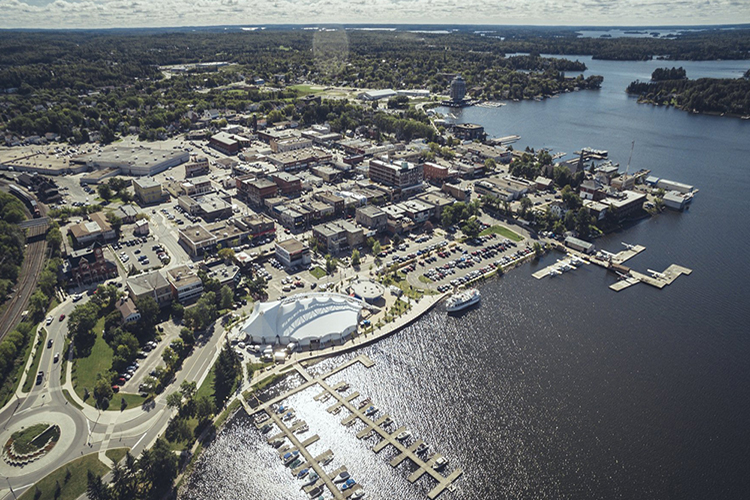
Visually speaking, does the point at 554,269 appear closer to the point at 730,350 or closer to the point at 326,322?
the point at 730,350

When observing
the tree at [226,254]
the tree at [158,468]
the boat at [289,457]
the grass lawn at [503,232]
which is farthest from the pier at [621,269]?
the tree at [158,468]

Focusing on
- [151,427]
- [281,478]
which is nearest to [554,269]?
[281,478]

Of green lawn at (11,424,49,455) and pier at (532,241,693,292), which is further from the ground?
pier at (532,241,693,292)

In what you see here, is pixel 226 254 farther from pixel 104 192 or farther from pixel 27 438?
pixel 104 192

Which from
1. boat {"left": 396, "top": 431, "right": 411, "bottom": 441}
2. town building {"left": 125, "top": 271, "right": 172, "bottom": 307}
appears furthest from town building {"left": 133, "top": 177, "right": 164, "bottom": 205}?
boat {"left": 396, "top": 431, "right": 411, "bottom": 441}

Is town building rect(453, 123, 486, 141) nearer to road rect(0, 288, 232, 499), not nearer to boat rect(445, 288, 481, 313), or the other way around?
boat rect(445, 288, 481, 313)

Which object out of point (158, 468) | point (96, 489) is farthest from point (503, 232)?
point (96, 489)
